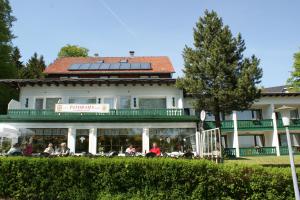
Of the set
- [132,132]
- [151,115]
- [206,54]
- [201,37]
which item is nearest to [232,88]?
[206,54]

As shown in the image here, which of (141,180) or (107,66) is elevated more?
(107,66)

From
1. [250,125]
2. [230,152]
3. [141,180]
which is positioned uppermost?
[250,125]

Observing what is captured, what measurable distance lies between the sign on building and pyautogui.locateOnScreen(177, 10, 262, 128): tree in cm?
666

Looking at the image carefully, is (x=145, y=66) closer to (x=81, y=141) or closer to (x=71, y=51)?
(x=81, y=141)

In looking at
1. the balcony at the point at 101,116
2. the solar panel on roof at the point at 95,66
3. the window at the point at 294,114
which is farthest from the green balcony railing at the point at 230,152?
the solar panel on roof at the point at 95,66

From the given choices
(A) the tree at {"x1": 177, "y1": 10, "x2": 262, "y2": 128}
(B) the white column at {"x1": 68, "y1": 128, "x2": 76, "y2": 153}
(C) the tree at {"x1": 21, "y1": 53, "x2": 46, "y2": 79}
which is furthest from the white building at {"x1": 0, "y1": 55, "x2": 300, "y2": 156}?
(C) the tree at {"x1": 21, "y1": 53, "x2": 46, "y2": 79}

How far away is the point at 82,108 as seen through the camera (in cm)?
2378

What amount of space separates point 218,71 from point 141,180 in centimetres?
1421

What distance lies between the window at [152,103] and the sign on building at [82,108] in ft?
12.3

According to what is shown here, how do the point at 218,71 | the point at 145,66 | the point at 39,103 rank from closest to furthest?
the point at 218,71 → the point at 39,103 → the point at 145,66

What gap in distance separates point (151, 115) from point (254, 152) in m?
12.4

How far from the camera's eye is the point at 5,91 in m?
33.5

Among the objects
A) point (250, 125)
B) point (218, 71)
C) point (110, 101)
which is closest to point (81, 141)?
point (110, 101)

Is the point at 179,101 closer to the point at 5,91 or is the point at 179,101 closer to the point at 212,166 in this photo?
the point at 212,166
